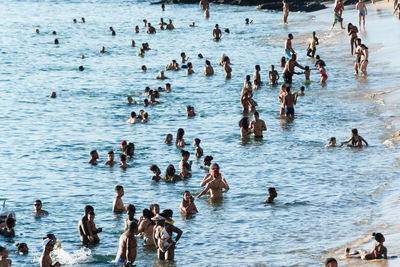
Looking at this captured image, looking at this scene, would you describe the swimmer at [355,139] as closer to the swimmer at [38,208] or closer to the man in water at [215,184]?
the man in water at [215,184]

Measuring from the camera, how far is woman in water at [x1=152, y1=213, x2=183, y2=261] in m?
14.7

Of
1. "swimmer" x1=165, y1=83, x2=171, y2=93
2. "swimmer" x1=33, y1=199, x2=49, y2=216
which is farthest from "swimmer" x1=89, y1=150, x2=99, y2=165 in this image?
"swimmer" x1=165, y1=83, x2=171, y2=93

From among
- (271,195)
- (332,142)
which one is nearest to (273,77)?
(332,142)

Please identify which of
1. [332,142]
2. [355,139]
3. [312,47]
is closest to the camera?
[355,139]

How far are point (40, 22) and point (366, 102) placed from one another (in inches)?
1722

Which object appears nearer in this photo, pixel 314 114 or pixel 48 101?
pixel 314 114

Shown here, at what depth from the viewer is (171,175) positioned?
2156cm

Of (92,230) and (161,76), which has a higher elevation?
(161,76)

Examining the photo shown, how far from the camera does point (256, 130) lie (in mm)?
25641

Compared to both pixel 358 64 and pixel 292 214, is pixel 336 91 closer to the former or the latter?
pixel 358 64

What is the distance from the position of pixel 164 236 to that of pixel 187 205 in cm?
376

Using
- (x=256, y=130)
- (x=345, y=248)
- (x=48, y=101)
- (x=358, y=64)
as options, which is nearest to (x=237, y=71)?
(x=358, y=64)

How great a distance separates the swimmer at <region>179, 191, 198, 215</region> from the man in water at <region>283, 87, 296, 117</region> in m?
10.6

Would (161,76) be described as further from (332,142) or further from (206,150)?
(332,142)
